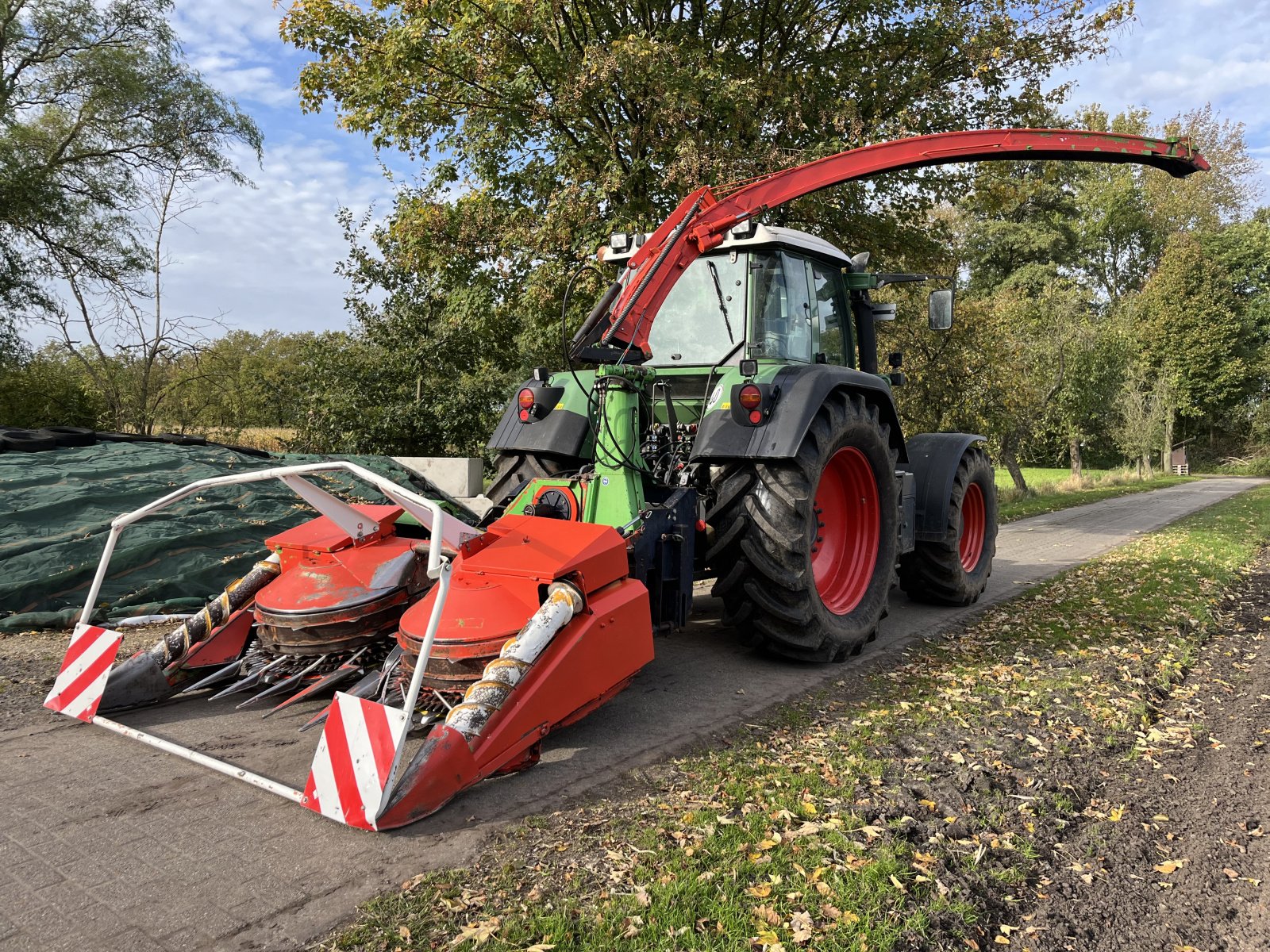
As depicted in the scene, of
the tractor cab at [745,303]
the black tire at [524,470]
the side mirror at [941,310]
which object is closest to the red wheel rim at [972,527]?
the side mirror at [941,310]

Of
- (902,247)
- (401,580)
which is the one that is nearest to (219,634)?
(401,580)

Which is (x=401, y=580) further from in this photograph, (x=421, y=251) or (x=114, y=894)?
(x=421, y=251)

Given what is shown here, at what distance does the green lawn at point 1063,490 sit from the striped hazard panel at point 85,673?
13.7 metres

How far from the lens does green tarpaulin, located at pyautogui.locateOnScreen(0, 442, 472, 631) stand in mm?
5617

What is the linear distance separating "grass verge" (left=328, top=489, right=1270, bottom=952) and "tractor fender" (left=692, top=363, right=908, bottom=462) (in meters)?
1.29

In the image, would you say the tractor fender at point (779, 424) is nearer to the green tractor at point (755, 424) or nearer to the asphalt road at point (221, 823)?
the green tractor at point (755, 424)

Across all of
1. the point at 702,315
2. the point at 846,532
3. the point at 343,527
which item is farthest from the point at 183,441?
the point at 846,532

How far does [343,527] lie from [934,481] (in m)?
4.37

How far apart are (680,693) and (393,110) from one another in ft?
28.6

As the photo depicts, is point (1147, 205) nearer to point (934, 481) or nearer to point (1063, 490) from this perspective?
point (1063, 490)

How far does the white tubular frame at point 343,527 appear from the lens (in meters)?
2.70

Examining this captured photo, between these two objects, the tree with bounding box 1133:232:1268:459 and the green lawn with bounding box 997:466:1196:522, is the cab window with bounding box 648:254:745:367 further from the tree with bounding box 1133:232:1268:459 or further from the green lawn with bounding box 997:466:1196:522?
the tree with bounding box 1133:232:1268:459

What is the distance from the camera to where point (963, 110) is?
→ 1119 centimetres

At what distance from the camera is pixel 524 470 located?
512 cm
